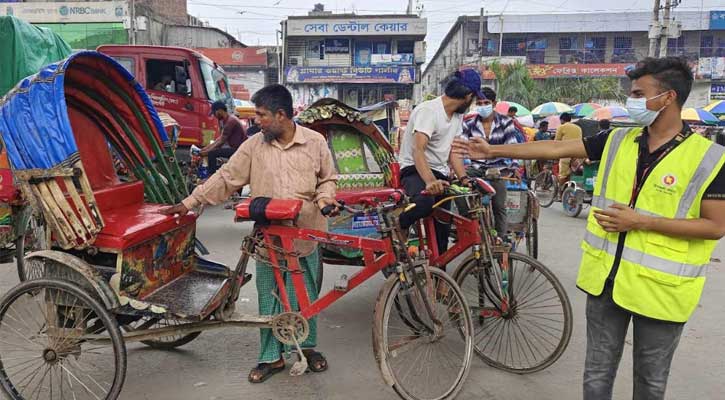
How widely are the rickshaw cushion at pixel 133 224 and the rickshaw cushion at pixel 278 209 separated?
20.2 inches

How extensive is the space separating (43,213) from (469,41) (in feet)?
147

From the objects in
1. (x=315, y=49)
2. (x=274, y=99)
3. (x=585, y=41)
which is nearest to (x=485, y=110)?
(x=274, y=99)

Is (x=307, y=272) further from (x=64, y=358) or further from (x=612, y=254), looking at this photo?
(x=612, y=254)

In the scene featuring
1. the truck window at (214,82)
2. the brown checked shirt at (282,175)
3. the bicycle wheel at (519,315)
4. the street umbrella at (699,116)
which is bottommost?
the bicycle wheel at (519,315)

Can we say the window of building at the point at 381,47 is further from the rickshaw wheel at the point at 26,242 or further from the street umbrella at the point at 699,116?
the rickshaw wheel at the point at 26,242

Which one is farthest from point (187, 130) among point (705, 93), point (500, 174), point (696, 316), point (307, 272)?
point (705, 93)

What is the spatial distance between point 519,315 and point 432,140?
1.41m

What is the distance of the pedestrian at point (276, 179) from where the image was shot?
10.5 ft

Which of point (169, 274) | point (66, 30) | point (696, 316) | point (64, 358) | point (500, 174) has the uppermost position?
point (66, 30)

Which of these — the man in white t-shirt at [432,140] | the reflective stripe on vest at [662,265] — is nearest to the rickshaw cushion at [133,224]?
the man in white t-shirt at [432,140]

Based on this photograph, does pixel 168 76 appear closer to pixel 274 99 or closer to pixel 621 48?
pixel 274 99

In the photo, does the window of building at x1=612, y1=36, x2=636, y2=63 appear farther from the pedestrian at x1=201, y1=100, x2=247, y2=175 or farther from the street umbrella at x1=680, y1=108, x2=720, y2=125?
the pedestrian at x1=201, y1=100, x2=247, y2=175

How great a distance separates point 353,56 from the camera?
37.3 meters

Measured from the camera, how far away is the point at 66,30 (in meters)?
31.7
